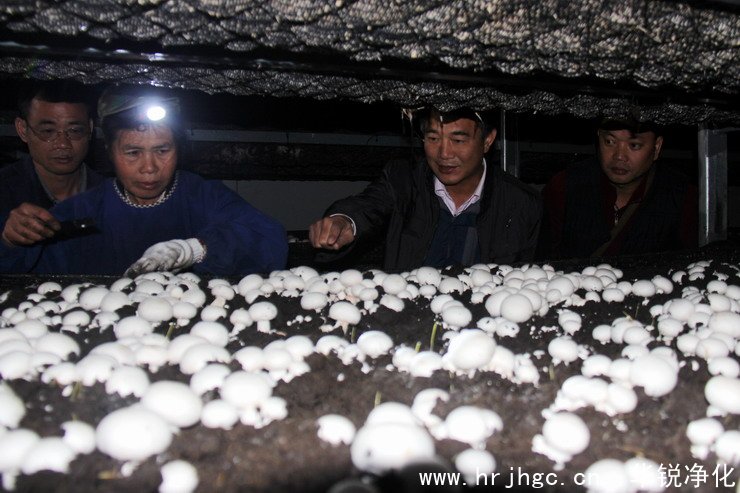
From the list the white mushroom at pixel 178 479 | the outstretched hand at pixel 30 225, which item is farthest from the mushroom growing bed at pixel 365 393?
the outstretched hand at pixel 30 225

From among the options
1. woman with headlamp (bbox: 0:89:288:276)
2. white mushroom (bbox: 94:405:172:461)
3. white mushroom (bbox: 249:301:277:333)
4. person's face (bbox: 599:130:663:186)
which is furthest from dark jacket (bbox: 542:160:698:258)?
white mushroom (bbox: 94:405:172:461)

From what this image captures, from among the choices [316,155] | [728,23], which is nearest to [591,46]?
[728,23]

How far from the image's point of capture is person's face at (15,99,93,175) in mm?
1950

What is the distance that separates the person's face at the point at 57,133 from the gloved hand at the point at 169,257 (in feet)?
2.62

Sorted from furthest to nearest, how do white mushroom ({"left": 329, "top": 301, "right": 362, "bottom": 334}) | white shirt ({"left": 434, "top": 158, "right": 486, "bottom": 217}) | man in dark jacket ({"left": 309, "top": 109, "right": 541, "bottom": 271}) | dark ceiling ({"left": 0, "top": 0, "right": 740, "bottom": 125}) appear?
white shirt ({"left": 434, "top": 158, "right": 486, "bottom": 217}) < man in dark jacket ({"left": 309, "top": 109, "right": 541, "bottom": 271}) < white mushroom ({"left": 329, "top": 301, "right": 362, "bottom": 334}) < dark ceiling ({"left": 0, "top": 0, "right": 740, "bottom": 125})

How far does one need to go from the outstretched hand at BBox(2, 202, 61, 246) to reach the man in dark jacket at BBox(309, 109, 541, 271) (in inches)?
35.5

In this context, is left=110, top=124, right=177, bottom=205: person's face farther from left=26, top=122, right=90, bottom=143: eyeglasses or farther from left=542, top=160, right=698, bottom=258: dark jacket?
left=542, top=160, right=698, bottom=258: dark jacket

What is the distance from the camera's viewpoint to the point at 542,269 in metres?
1.49

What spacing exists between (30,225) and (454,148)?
1402mm

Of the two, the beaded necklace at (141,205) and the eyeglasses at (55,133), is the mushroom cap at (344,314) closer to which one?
the beaded necklace at (141,205)

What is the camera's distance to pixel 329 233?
1683mm

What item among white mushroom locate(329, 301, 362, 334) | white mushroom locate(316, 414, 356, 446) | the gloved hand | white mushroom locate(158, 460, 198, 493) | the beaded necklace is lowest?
white mushroom locate(158, 460, 198, 493)

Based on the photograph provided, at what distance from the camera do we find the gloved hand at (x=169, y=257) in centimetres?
143

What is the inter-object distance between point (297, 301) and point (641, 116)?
3.58 feet
